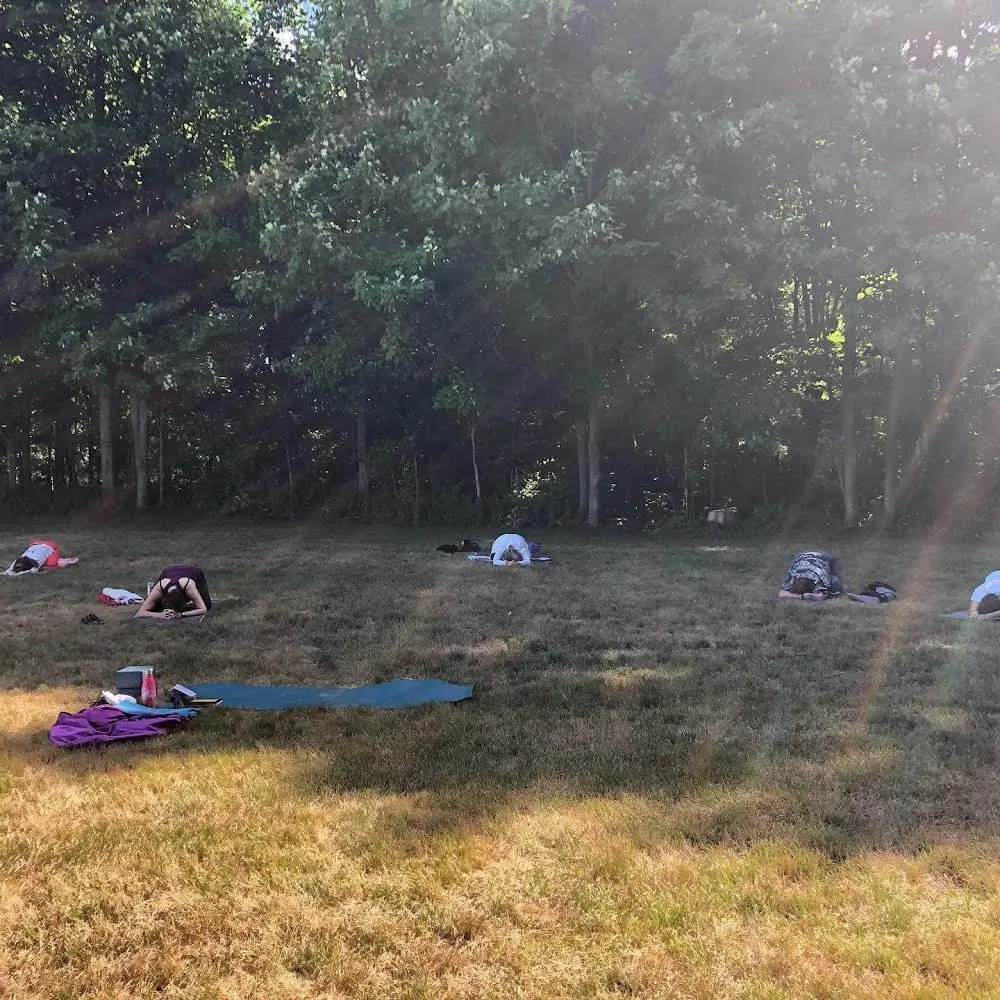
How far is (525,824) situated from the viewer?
3.65m

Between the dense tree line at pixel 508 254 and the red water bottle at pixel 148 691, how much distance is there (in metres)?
10.8

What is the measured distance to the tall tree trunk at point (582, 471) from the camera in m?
19.4

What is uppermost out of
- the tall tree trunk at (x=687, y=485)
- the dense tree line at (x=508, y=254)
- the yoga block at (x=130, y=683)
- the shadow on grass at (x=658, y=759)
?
the dense tree line at (x=508, y=254)

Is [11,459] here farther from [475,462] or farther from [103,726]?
[103,726]

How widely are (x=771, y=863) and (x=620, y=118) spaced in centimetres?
1484

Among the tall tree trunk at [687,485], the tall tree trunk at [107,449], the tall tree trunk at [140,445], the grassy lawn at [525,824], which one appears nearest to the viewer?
the grassy lawn at [525,824]

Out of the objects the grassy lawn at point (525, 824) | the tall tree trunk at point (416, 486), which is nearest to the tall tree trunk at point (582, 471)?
the tall tree trunk at point (416, 486)

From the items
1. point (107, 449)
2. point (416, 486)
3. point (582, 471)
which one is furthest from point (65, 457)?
point (582, 471)

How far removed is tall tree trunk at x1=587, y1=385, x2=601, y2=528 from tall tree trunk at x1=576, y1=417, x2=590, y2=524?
27cm

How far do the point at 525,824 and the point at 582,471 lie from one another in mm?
16359

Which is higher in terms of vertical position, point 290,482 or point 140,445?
point 140,445

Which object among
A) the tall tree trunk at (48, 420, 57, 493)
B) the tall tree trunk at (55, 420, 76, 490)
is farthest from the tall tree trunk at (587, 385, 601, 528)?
the tall tree trunk at (48, 420, 57, 493)

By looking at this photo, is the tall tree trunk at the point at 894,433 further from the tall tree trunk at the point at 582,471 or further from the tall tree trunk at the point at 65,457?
the tall tree trunk at the point at 65,457

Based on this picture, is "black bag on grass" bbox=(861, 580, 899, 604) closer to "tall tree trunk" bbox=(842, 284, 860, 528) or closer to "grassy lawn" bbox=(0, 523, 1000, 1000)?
"grassy lawn" bbox=(0, 523, 1000, 1000)
